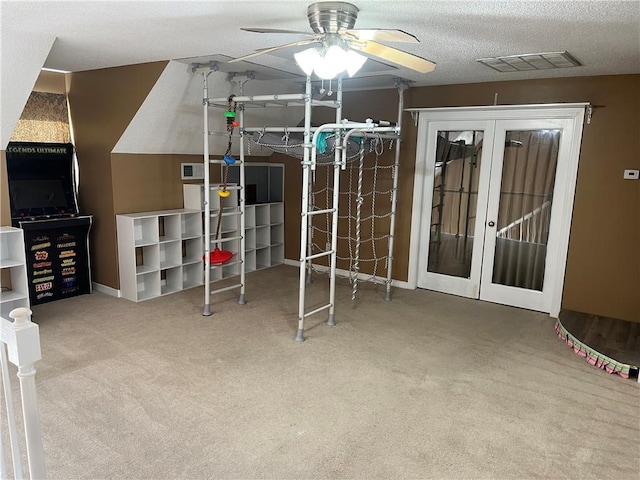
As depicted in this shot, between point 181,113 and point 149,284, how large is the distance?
187 cm

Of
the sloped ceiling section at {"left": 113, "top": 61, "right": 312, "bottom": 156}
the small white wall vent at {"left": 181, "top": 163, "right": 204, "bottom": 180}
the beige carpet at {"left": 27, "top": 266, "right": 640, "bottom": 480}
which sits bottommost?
the beige carpet at {"left": 27, "top": 266, "right": 640, "bottom": 480}

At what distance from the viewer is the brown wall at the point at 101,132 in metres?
4.56

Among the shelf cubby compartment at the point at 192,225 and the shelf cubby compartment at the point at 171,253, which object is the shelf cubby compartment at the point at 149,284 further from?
the shelf cubby compartment at the point at 192,225

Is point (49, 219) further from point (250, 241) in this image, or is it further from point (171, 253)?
point (250, 241)

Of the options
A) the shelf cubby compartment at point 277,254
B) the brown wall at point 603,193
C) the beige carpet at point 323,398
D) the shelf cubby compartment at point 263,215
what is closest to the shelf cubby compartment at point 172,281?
the beige carpet at point 323,398

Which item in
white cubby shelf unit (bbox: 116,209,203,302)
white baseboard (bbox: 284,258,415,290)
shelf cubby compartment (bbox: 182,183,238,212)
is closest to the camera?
white cubby shelf unit (bbox: 116,209,203,302)

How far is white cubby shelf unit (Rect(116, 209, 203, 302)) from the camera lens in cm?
489

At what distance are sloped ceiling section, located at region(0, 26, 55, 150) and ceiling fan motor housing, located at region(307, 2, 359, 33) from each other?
208cm

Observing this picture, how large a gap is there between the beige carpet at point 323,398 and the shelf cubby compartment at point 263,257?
181 cm

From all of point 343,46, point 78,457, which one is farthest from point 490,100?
point 78,457

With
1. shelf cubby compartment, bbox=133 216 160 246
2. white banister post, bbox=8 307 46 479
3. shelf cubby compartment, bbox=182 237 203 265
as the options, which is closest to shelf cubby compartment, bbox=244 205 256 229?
shelf cubby compartment, bbox=182 237 203 265

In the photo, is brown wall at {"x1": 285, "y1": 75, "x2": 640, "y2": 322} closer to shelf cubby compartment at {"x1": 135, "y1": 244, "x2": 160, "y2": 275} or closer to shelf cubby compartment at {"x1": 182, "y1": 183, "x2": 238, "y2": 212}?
shelf cubby compartment at {"x1": 182, "y1": 183, "x2": 238, "y2": 212}

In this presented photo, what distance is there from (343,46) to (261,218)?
4166mm

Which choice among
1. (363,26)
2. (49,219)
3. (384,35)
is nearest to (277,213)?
(49,219)
